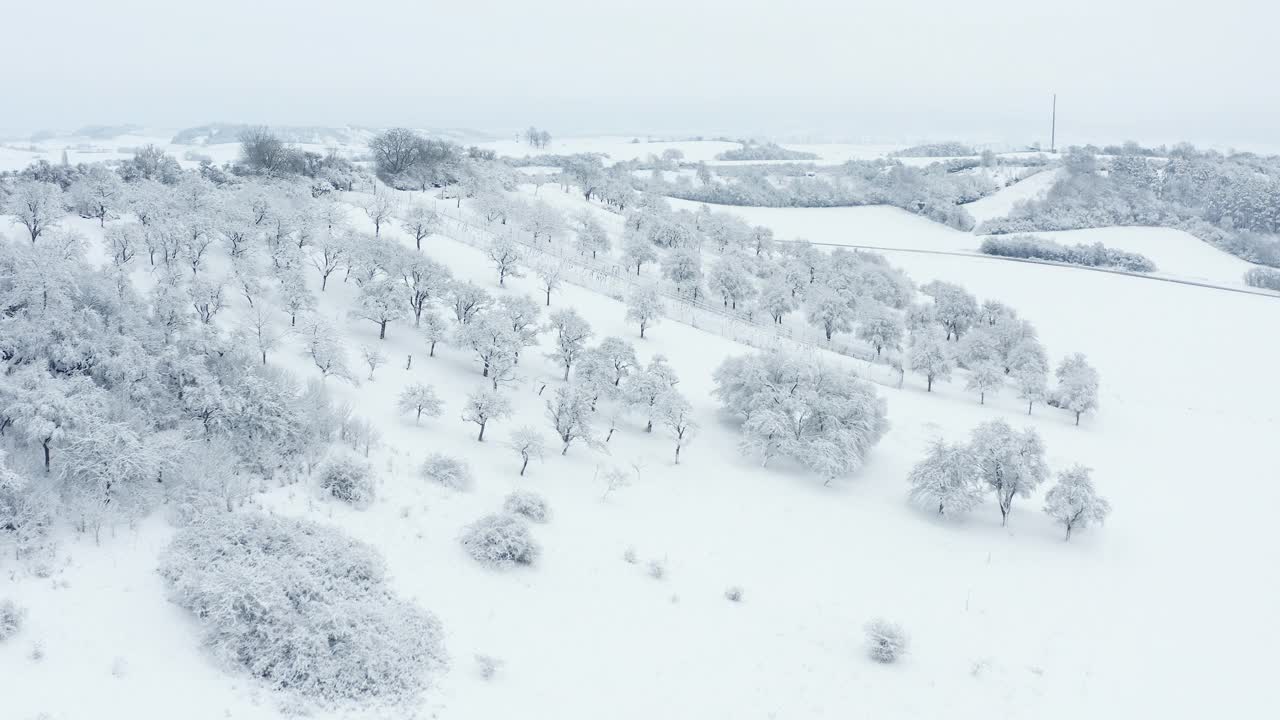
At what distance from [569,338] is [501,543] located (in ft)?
49.2

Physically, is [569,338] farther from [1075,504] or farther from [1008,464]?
[1075,504]

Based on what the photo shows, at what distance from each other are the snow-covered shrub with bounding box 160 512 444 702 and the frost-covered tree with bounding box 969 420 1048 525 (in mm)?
19205

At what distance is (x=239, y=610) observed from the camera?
45.5ft

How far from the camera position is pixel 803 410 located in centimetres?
2997

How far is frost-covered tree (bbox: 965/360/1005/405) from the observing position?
123 feet

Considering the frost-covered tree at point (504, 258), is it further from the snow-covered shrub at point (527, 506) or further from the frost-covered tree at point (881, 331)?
the snow-covered shrub at point (527, 506)

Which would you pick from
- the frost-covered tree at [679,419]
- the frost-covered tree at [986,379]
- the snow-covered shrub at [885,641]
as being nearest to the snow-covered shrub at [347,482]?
the frost-covered tree at [679,419]

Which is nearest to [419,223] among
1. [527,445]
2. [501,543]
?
[527,445]

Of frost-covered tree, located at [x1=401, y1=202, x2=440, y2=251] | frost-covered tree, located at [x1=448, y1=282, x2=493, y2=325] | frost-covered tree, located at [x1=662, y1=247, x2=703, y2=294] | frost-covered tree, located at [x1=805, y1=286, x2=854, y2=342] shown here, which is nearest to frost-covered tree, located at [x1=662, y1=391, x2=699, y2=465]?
frost-covered tree, located at [x1=448, y1=282, x2=493, y2=325]

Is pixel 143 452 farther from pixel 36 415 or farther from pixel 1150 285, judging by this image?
pixel 1150 285

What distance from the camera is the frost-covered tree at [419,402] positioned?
24.4 metres

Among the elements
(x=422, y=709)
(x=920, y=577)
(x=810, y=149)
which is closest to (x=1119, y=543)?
(x=920, y=577)

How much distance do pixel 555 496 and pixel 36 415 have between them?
41.5 ft

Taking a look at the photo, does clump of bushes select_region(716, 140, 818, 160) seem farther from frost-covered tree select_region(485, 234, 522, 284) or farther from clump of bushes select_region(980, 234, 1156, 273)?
frost-covered tree select_region(485, 234, 522, 284)
